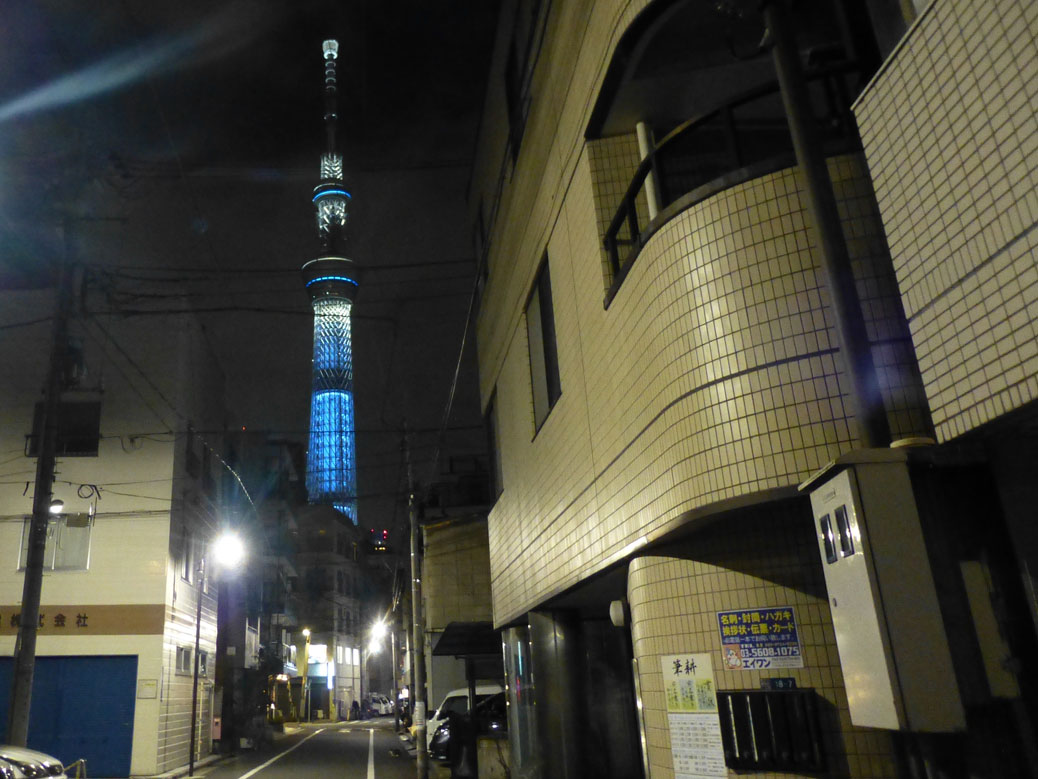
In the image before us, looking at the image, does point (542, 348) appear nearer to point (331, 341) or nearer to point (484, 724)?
point (484, 724)

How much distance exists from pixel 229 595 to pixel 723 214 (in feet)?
113

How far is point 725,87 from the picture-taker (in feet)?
28.0

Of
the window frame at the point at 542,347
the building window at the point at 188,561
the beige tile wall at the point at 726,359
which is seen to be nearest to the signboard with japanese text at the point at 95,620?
the building window at the point at 188,561

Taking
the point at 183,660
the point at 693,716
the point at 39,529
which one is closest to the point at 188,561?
the point at 183,660

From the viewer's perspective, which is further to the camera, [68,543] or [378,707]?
[378,707]

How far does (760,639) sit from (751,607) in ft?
0.82

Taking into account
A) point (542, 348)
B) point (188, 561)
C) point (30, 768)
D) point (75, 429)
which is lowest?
point (30, 768)

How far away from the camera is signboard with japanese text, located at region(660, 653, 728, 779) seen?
6520 mm

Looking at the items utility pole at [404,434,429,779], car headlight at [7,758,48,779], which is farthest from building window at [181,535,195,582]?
car headlight at [7,758,48,779]

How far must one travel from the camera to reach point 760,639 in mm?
6266

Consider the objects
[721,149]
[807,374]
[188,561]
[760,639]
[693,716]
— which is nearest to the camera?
[807,374]

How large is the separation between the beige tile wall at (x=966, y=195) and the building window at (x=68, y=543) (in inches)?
966

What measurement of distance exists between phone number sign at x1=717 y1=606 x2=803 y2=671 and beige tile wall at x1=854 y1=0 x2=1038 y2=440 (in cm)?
239

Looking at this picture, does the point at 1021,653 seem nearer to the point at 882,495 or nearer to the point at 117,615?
the point at 882,495
